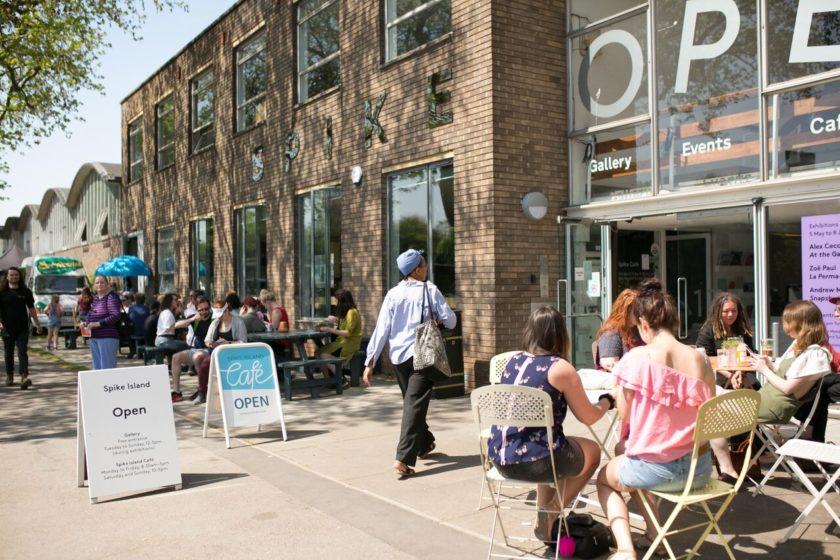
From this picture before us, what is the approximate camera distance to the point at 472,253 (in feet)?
33.3

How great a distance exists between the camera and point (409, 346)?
6.07 metres

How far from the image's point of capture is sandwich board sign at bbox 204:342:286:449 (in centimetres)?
749

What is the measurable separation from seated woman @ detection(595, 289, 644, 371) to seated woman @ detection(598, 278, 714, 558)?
186 centimetres

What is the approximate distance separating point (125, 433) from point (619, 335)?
13.2 feet

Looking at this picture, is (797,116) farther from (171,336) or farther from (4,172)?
(4,172)

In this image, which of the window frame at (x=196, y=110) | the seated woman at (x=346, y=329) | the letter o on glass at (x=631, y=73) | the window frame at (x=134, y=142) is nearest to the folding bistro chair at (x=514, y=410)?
the seated woman at (x=346, y=329)

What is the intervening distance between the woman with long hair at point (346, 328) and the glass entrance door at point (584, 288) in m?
3.01

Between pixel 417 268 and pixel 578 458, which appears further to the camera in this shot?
pixel 417 268

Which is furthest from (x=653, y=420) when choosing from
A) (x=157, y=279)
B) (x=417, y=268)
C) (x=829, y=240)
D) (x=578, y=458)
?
(x=157, y=279)

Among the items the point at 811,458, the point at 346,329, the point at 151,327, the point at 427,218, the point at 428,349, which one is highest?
the point at 427,218

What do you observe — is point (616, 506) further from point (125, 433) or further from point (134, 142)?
point (134, 142)

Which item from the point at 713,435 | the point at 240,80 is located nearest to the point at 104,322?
the point at 713,435

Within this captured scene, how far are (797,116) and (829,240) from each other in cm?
143

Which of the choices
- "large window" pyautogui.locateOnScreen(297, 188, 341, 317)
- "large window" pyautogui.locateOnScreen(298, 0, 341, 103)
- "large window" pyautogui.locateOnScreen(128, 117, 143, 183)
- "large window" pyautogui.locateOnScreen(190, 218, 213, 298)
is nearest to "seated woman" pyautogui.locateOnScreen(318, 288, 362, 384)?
"large window" pyautogui.locateOnScreen(297, 188, 341, 317)
